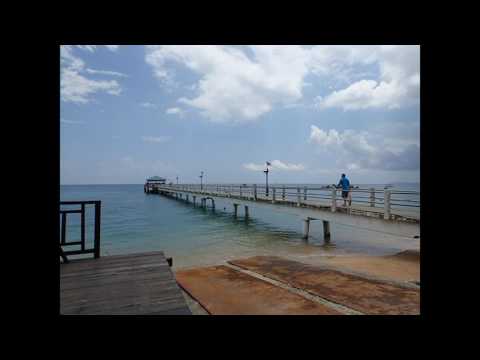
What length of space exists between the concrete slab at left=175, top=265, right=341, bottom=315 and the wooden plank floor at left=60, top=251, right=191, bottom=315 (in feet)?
2.28

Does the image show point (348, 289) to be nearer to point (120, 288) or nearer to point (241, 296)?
point (241, 296)

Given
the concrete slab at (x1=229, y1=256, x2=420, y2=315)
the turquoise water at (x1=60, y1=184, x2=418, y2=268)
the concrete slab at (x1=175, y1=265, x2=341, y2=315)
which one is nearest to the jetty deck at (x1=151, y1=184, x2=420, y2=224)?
the concrete slab at (x1=229, y1=256, x2=420, y2=315)

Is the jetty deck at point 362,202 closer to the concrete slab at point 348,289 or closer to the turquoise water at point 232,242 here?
the concrete slab at point 348,289

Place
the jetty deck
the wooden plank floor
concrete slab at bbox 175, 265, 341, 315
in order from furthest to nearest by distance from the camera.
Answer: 1. the jetty deck
2. concrete slab at bbox 175, 265, 341, 315
3. the wooden plank floor

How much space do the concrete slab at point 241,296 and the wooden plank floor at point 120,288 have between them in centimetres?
70

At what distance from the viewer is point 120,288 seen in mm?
3609

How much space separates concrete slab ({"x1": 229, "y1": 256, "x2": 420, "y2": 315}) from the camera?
3.80 m

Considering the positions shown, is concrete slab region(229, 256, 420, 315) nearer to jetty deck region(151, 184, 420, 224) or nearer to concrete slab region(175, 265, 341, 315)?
concrete slab region(175, 265, 341, 315)

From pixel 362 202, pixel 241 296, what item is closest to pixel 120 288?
pixel 241 296

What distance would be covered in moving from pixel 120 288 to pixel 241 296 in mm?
1844

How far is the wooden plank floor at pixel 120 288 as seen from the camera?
9.77ft
